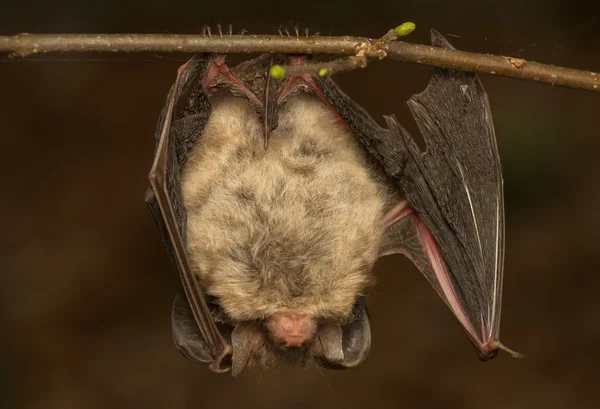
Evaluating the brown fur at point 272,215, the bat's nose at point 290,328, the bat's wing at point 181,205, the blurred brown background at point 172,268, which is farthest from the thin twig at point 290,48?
the blurred brown background at point 172,268

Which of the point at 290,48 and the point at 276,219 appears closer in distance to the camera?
the point at 290,48

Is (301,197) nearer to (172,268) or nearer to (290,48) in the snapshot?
(290,48)

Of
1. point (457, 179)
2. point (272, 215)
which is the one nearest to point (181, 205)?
point (272, 215)

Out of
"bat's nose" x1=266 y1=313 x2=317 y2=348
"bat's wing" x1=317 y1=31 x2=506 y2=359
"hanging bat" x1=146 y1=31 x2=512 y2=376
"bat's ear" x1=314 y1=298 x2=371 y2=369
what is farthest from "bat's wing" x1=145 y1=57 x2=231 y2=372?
"bat's wing" x1=317 y1=31 x2=506 y2=359

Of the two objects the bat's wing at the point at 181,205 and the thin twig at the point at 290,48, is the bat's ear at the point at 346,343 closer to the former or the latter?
the bat's wing at the point at 181,205

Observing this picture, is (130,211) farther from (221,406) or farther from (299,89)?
(299,89)

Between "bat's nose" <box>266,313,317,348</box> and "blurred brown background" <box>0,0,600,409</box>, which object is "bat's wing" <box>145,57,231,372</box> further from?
"blurred brown background" <box>0,0,600,409</box>
